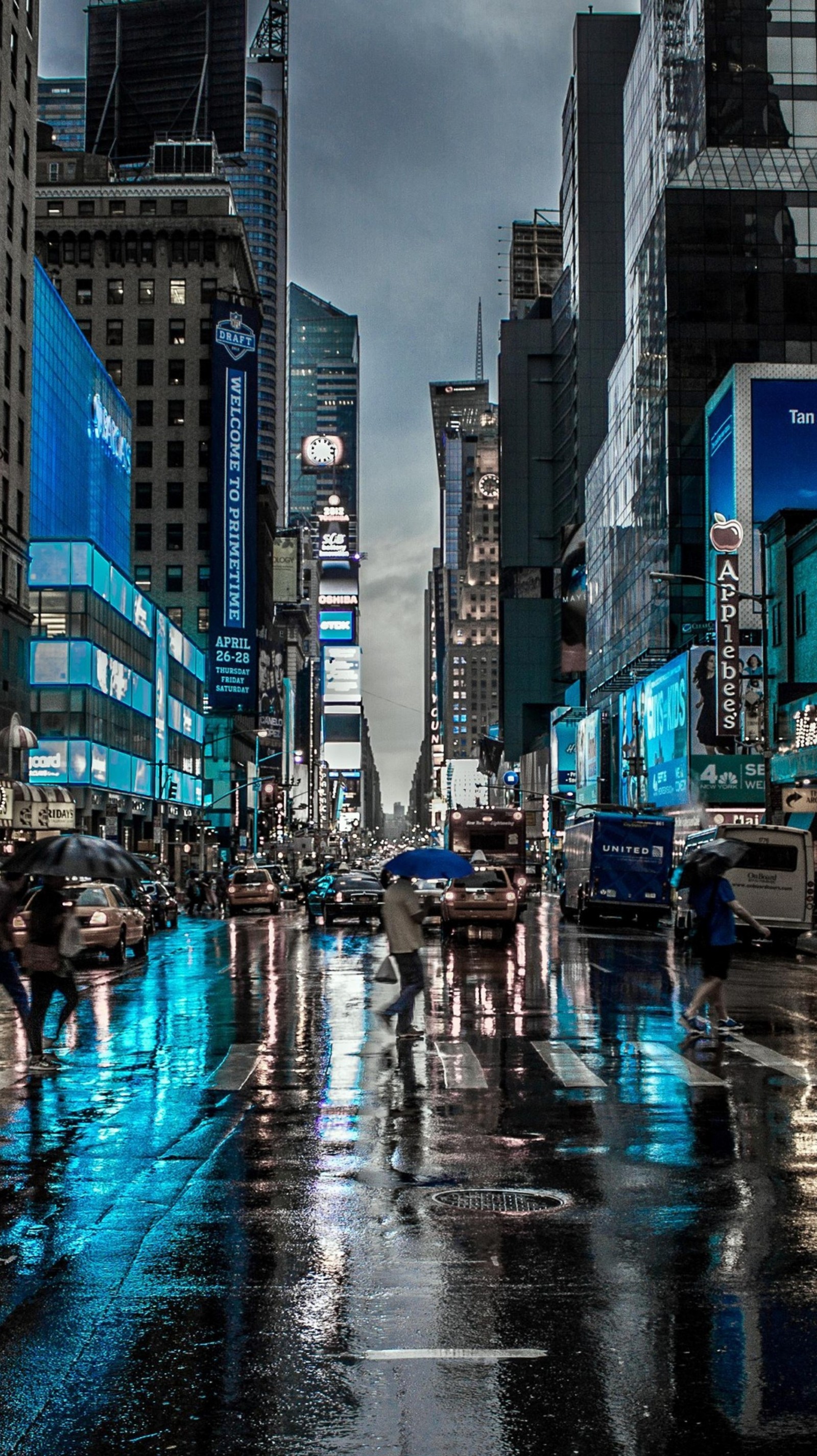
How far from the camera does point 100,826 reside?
242 feet

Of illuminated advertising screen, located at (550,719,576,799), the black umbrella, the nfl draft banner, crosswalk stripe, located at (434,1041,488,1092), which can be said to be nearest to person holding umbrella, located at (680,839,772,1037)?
crosswalk stripe, located at (434,1041,488,1092)

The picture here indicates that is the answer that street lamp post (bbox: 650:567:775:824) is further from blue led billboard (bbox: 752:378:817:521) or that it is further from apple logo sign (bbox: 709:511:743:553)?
blue led billboard (bbox: 752:378:817:521)

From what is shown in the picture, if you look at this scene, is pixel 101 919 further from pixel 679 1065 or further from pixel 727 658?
pixel 727 658

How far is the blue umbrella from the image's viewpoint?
17.7m

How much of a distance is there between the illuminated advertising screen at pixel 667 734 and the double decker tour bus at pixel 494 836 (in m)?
17.1

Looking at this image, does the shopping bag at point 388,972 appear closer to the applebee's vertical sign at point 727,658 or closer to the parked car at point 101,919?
the parked car at point 101,919

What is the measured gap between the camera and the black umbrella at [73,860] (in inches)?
665

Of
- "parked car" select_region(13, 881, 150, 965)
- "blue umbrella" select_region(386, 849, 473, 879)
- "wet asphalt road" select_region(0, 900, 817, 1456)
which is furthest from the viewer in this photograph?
"parked car" select_region(13, 881, 150, 965)

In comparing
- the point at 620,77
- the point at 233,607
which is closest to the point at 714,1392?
the point at 233,607

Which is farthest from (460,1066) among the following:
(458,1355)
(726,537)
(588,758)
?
(588,758)

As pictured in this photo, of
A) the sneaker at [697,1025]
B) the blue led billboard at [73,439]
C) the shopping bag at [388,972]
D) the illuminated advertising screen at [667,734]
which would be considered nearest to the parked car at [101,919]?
the shopping bag at [388,972]

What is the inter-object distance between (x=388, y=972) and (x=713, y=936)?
3.59 meters

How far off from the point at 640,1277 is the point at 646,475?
89280 millimetres

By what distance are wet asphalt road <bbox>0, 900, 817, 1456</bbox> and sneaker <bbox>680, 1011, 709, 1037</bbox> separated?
0.33 m
